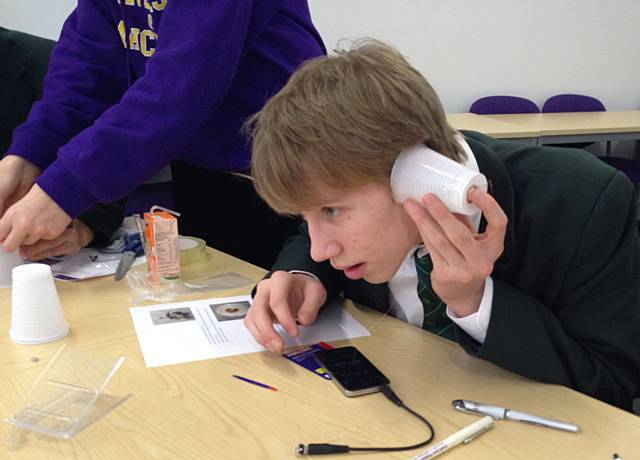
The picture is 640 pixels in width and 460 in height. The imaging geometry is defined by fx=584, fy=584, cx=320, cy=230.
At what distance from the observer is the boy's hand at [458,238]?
68cm

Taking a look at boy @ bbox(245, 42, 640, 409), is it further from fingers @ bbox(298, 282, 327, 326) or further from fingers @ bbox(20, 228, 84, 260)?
fingers @ bbox(20, 228, 84, 260)

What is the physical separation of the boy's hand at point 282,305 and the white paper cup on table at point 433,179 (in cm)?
27

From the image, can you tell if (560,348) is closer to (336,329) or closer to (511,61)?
(336,329)

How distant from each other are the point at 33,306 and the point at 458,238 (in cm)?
64

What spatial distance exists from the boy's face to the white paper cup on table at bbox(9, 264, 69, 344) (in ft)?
1.39

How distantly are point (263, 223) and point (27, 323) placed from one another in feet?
1.82

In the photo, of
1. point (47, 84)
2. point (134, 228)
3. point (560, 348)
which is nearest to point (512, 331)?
point (560, 348)

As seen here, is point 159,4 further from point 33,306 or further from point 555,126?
point 555,126

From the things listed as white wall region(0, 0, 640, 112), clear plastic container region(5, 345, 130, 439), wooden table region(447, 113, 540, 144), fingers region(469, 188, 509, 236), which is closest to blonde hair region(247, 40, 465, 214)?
fingers region(469, 188, 509, 236)

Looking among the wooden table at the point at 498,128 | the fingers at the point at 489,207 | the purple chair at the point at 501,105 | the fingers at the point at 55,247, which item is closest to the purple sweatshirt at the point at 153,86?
the fingers at the point at 55,247

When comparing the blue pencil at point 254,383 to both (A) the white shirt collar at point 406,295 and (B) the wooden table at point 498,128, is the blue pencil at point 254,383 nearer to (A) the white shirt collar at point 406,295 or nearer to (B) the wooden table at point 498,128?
(A) the white shirt collar at point 406,295

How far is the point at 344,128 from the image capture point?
0.76 meters

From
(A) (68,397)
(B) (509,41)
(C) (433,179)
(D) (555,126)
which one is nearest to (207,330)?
(A) (68,397)

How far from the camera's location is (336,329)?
0.96 m
